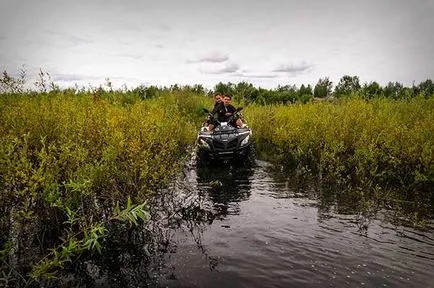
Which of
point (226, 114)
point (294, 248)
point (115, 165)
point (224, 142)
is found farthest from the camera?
point (226, 114)

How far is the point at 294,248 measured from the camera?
5.66 m

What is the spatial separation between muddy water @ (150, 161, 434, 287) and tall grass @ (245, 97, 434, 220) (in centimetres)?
129

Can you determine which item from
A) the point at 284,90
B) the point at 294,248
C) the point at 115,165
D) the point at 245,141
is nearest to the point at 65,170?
the point at 115,165

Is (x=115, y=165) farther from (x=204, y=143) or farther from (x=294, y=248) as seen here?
(x=204, y=143)

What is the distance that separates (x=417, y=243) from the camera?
18.9 ft

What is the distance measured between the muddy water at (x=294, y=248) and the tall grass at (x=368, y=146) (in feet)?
4.25

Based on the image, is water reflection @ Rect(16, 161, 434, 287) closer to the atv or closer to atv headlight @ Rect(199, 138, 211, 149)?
the atv

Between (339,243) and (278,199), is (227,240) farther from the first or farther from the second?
(278,199)

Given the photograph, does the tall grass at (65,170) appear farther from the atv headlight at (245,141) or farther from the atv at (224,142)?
the atv headlight at (245,141)

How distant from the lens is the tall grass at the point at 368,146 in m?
8.33

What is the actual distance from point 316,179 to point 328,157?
66cm

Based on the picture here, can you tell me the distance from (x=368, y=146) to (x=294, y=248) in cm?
444

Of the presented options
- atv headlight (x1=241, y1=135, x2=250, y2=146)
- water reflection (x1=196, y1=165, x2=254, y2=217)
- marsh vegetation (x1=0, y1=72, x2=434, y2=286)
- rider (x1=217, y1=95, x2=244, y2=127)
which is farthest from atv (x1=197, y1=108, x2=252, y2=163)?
marsh vegetation (x1=0, y1=72, x2=434, y2=286)

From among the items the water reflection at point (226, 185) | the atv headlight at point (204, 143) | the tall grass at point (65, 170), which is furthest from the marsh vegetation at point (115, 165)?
the atv headlight at point (204, 143)
